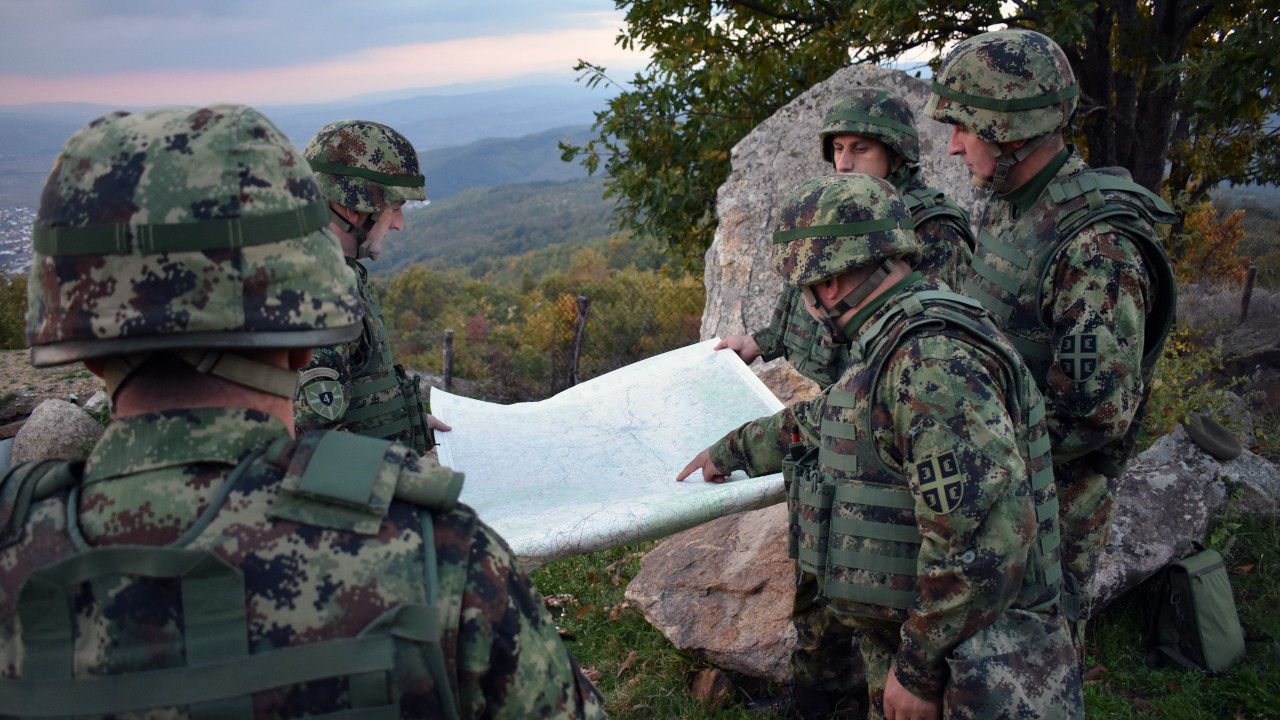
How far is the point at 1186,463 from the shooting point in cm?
460

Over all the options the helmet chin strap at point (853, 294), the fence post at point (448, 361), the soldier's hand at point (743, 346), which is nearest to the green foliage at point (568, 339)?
the fence post at point (448, 361)

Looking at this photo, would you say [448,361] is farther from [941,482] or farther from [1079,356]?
A: [941,482]

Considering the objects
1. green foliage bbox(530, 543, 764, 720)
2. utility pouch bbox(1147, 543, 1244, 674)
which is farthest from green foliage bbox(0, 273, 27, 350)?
utility pouch bbox(1147, 543, 1244, 674)

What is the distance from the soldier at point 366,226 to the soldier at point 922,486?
1.59m

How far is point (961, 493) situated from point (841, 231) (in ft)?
2.52

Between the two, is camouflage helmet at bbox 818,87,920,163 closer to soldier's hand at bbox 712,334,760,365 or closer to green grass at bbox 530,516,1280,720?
soldier's hand at bbox 712,334,760,365

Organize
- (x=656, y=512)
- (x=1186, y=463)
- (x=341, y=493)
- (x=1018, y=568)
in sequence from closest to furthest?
(x=341, y=493)
(x=1018, y=568)
(x=656, y=512)
(x=1186, y=463)

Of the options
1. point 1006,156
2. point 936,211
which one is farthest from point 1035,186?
point 936,211

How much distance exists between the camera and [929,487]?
1991mm

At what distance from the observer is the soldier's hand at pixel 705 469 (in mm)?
3252

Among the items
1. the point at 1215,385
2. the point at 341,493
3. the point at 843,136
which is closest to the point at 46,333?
the point at 341,493

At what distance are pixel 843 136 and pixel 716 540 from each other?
6.70 ft

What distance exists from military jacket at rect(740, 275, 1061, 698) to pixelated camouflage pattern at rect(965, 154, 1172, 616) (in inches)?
23.9

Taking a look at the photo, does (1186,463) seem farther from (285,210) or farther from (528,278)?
(528,278)
